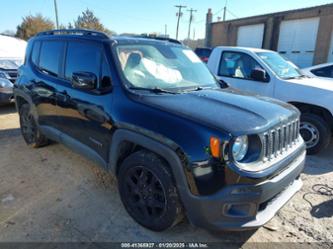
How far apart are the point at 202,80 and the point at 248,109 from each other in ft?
3.52

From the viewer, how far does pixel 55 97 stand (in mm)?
3742

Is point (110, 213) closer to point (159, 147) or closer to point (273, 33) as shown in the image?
point (159, 147)

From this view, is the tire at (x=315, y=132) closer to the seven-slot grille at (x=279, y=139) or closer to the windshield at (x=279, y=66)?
the windshield at (x=279, y=66)

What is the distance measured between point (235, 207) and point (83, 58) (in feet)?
8.01

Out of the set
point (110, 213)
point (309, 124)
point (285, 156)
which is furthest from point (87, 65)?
point (309, 124)

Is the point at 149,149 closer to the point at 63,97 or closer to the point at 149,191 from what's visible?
the point at 149,191

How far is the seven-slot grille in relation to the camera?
7.75ft

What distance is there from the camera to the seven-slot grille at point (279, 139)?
2.36 metres

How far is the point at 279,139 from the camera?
8.36 feet

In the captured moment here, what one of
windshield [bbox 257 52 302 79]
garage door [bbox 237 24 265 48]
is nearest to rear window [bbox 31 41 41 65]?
windshield [bbox 257 52 302 79]

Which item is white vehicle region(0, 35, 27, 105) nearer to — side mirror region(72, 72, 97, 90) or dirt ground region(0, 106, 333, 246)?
dirt ground region(0, 106, 333, 246)

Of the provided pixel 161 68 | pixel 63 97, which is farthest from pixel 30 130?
pixel 161 68

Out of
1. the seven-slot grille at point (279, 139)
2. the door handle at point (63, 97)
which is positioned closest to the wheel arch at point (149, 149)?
the seven-slot grille at point (279, 139)

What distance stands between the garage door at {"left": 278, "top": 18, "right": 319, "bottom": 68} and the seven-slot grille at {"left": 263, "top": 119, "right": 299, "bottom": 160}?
17.8 metres
